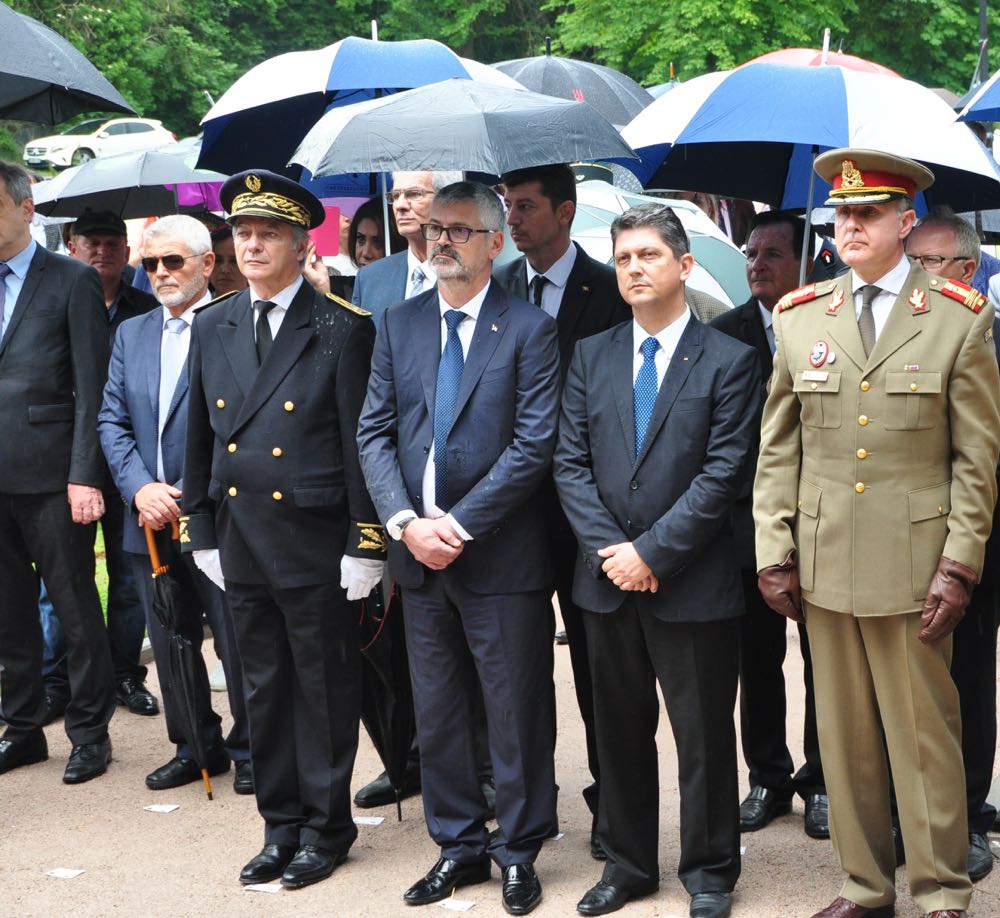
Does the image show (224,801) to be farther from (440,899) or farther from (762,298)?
(762,298)

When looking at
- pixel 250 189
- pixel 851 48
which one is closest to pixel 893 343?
pixel 250 189

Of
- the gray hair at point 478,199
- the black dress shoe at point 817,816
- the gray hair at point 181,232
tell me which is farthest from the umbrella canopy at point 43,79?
the black dress shoe at point 817,816

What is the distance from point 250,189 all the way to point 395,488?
116 cm

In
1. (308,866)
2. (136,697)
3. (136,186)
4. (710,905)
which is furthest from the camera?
(136,186)

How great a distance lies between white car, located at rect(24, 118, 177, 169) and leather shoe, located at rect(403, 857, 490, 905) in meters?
26.4

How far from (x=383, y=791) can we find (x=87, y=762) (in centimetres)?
130

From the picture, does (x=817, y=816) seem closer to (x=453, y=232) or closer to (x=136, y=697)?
(x=453, y=232)

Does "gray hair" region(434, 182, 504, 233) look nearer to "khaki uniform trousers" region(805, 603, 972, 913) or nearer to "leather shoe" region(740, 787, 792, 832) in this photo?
"khaki uniform trousers" region(805, 603, 972, 913)

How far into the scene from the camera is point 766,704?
5.39 metres

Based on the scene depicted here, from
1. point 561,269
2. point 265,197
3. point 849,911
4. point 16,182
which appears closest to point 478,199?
point 561,269

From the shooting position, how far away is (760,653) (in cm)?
540

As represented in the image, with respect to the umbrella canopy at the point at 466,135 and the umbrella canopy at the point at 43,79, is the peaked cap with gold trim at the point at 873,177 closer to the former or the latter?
the umbrella canopy at the point at 466,135

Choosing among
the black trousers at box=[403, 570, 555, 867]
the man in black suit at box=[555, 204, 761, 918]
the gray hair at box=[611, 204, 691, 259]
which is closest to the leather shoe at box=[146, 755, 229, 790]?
the black trousers at box=[403, 570, 555, 867]

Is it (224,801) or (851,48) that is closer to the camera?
(224,801)
